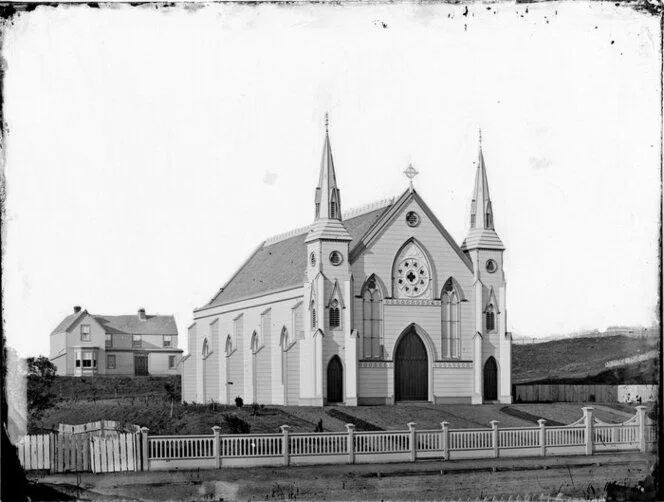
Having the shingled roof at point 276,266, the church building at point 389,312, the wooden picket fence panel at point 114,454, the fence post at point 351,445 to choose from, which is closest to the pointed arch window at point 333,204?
the church building at point 389,312

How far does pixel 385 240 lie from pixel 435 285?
3233mm

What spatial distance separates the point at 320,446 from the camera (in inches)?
1565

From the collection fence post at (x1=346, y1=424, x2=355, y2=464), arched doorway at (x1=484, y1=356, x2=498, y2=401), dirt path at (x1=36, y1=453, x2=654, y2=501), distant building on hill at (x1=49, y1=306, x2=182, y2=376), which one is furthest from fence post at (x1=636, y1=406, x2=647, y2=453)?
distant building on hill at (x1=49, y1=306, x2=182, y2=376)

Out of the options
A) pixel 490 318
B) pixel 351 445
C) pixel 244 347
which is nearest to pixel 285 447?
pixel 351 445

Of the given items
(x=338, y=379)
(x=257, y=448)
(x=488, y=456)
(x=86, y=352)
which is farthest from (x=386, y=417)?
(x=86, y=352)

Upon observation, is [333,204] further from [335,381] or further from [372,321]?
[335,381]

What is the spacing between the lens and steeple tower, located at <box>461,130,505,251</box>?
2261 inches

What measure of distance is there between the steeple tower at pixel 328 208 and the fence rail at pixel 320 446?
14.4 m

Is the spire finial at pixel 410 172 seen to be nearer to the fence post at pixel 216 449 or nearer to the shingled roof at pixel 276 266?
the shingled roof at pixel 276 266

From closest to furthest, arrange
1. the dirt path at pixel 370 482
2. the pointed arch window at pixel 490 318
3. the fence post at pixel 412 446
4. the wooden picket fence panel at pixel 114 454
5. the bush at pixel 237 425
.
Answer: the dirt path at pixel 370 482, the wooden picket fence panel at pixel 114 454, the fence post at pixel 412 446, the bush at pixel 237 425, the pointed arch window at pixel 490 318

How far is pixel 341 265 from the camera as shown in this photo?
54000 mm

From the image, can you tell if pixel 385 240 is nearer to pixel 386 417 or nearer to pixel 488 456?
pixel 386 417

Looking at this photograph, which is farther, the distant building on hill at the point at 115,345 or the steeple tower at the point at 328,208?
the distant building on hill at the point at 115,345

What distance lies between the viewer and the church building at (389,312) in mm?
53719
